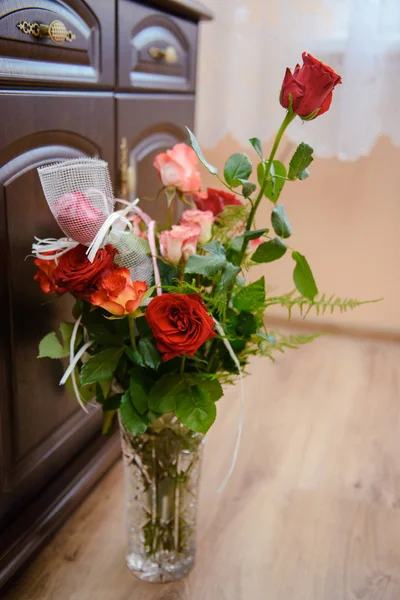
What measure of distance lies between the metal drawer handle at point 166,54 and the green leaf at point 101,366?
0.65 meters

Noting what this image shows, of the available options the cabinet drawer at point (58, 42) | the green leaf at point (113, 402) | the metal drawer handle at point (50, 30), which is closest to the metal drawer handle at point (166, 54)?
the cabinet drawer at point (58, 42)

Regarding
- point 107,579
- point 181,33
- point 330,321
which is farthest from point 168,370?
point 330,321

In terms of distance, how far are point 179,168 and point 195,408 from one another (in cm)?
34

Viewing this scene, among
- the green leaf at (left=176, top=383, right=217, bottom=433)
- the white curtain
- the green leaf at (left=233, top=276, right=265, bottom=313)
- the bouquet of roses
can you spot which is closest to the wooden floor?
the bouquet of roses

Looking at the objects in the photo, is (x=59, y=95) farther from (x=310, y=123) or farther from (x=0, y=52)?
(x=310, y=123)

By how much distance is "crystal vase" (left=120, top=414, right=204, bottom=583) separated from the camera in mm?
852

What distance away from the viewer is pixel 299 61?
63.9 inches

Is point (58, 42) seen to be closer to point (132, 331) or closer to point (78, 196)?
point (78, 196)

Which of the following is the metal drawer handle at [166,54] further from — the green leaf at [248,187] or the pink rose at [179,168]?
the green leaf at [248,187]

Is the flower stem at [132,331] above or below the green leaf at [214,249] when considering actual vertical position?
below

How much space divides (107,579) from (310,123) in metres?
1.25

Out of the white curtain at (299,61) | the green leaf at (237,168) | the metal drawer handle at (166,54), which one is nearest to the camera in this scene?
the green leaf at (237,168)

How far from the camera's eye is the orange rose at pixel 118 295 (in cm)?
69

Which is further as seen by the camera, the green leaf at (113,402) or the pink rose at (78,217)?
the green leaf at (113,402)
